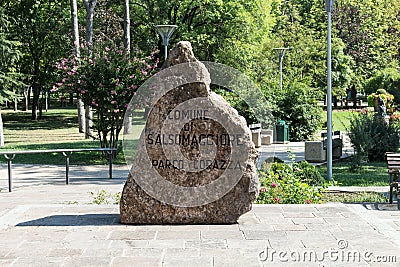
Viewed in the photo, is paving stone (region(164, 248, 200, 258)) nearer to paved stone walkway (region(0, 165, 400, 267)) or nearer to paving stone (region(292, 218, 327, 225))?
paved stone walkway (region(0, 165, 400, 267))

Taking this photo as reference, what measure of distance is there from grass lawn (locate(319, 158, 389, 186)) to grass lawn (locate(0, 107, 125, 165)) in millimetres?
6579

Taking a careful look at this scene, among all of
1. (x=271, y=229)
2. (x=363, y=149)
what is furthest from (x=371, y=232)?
(x=363, y=149)

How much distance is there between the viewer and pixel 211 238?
713cm

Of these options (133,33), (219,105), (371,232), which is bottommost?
(371,232)

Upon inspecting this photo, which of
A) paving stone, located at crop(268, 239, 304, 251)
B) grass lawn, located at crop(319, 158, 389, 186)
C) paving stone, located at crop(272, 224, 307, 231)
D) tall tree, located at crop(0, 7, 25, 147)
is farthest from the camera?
tall tree, located at crop(0, 7, 25, 147)

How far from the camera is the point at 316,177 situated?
12.1 m

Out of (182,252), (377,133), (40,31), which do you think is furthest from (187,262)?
(40,31)

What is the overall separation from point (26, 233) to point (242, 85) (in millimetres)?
15287

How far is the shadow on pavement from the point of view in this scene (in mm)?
7949

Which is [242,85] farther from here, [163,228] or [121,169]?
[163,228]

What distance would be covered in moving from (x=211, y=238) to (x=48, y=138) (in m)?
22.6

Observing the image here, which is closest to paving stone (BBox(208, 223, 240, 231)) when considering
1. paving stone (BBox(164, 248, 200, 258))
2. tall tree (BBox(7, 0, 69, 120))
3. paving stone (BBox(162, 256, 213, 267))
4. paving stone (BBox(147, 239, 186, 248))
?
paving stone (BBox(147, 239, 186, 248))

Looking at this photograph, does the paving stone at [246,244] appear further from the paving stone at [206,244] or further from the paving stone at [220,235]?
the paving stone at [220,235]

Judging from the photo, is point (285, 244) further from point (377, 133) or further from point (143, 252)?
point (377, 133)
